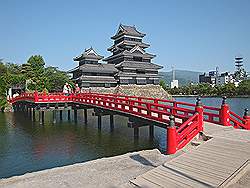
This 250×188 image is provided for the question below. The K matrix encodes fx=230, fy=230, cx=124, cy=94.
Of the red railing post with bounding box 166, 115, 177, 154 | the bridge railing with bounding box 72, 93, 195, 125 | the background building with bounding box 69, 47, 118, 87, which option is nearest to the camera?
the red railing post with bounding box 166, 115, 177, 154

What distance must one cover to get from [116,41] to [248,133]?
175ft

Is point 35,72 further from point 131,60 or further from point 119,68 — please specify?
point 131,60

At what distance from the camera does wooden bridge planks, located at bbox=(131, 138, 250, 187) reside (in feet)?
21.3

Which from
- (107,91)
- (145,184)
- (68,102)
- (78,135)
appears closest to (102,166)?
(145,184)

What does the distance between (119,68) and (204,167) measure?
43.8m

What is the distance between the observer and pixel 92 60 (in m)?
49.4

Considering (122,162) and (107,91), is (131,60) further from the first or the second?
(122,162)

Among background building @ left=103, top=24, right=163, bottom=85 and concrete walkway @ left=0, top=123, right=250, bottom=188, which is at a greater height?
background building @ left=103, top=24, right=163, bottom=85

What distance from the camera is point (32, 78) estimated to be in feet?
176

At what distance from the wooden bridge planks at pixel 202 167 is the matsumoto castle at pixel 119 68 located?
129ft

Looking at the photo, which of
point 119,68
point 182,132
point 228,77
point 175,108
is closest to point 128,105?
point 175,108

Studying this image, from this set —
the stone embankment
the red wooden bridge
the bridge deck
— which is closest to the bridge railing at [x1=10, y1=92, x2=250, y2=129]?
the red wooden bridge

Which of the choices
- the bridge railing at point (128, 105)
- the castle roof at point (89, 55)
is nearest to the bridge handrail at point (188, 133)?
the bridge railing at point (128, 105)

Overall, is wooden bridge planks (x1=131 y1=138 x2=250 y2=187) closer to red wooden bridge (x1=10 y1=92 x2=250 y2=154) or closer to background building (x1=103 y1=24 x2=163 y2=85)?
red wooden bridge (x1=10 y1=92 x2=250 y2=154)
